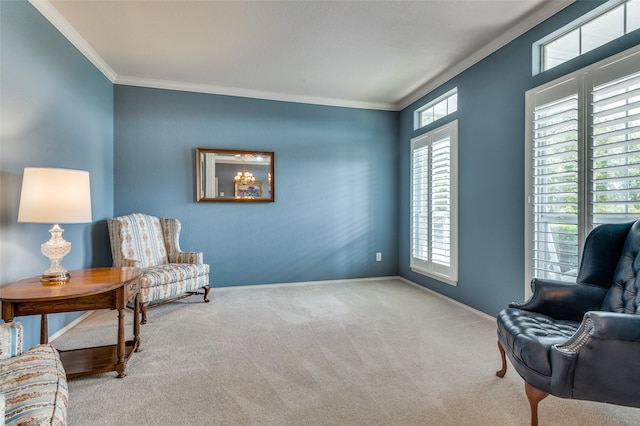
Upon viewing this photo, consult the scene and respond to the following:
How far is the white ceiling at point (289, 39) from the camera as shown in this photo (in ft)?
7.99

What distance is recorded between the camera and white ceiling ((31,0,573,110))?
7.99 feet

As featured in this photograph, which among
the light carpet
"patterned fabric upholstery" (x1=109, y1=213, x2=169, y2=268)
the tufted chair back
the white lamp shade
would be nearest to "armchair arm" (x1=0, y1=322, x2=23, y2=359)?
the light carpet

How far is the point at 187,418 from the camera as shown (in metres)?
1.60

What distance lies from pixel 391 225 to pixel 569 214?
8.51 ft

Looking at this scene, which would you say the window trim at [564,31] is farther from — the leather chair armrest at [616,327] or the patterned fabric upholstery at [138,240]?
the patterned fabric upholstery at [138,240]

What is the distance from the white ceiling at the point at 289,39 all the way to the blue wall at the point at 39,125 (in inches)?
9.3

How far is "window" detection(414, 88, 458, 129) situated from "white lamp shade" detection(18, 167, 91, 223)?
3698 millimetres

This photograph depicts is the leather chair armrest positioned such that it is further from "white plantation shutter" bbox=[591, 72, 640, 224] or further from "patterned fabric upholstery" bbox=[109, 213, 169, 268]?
"patterned fabric upholstery" bbox=[109, 213, 169, 268]

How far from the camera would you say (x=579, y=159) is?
2188 mm

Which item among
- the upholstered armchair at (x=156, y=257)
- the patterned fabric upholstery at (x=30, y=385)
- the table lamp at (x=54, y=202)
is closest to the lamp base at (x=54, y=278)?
the table lamp at (x=54, y=202)

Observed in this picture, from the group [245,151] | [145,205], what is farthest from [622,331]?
[145,205]

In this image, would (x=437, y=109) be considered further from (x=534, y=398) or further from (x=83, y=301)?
(x=83, y=301)

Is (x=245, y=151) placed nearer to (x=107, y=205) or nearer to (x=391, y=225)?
(x=107, y=205)

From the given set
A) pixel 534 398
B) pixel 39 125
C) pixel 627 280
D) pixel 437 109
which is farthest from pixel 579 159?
pixel 39 125
